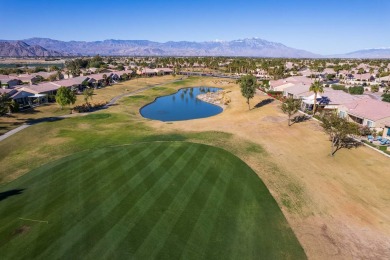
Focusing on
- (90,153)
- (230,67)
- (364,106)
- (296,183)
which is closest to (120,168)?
(90,153)

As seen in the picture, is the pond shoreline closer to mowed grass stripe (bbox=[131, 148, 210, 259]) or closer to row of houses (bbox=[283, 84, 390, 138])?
row of houses (bbox=[283, 84, 390, 138])

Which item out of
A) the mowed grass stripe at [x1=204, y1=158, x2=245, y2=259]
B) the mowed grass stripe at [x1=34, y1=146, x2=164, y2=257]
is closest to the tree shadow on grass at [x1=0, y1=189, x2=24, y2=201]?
the mowed grass stripe at [x1=34, y1=146, x2=164, y2=257]

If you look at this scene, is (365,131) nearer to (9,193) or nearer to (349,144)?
(349,144)

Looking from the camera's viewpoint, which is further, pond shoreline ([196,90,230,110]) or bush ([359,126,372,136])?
pond shoreline ([196,90,230,110])

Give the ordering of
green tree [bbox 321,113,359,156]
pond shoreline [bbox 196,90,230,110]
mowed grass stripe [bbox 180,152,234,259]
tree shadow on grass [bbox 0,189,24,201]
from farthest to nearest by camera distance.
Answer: pond shoreline [bbox 196,90,230,110], green tree [bbox 321,113,359,156], tree shadow on grass [bbox 0,189,24,201], mowed grass stripe [bbox 180,152,234,259]

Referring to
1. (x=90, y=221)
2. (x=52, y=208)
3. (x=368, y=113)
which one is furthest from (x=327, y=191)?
(x=368, y=113)

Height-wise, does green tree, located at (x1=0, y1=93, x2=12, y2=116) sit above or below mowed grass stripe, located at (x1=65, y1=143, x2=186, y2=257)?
above

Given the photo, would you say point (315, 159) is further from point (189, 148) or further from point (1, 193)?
point (1, 193)
